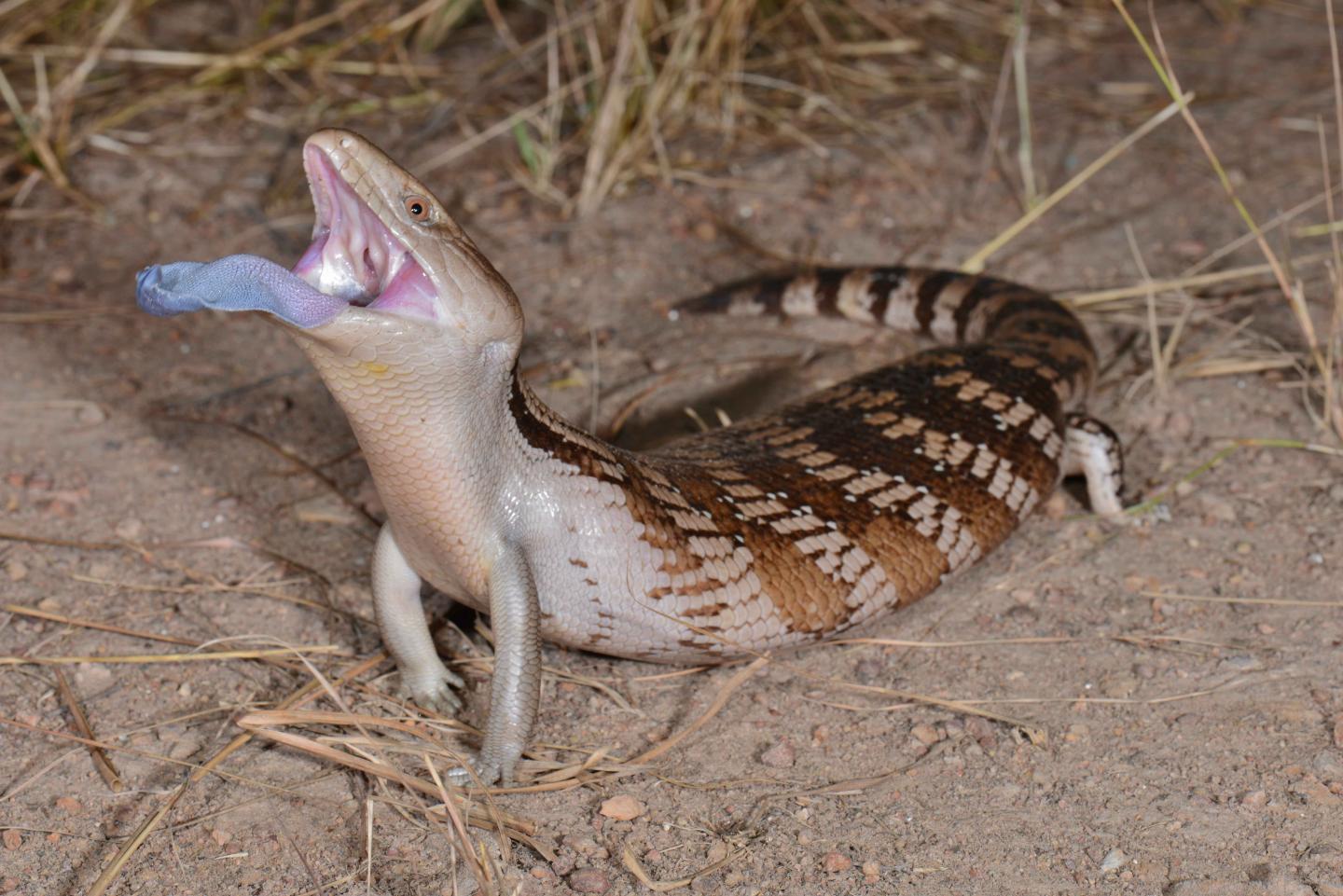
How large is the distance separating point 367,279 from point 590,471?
2.02 feet

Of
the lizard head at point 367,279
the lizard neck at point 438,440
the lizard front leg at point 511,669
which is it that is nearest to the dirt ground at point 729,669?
the lizard front leg at point 511,669

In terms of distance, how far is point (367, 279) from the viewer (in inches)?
101

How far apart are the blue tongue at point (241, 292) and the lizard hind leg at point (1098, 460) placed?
7.19 feet

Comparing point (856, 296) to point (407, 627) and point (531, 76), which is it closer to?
point (531, 76)

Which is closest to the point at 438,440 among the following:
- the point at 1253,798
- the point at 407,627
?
the point at 407,627

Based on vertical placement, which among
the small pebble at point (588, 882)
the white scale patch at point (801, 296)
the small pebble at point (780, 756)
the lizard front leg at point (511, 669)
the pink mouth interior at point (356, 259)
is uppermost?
the pink mouth interior at point (356, 259)

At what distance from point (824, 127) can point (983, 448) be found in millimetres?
2641

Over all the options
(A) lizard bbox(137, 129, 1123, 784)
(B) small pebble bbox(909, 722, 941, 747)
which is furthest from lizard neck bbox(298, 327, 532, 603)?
(B) small pebble bbox(909, 722, 941, 747)

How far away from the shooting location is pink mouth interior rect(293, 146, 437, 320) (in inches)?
97.0

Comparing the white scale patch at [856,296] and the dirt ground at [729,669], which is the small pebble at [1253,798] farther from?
the white scale patch at [856,296]

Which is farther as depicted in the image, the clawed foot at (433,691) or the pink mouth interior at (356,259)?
the clawed foot at (433,691)

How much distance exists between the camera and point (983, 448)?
356cm

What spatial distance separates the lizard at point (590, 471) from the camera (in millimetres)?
2473

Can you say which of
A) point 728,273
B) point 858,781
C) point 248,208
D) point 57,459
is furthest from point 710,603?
point 248,208
